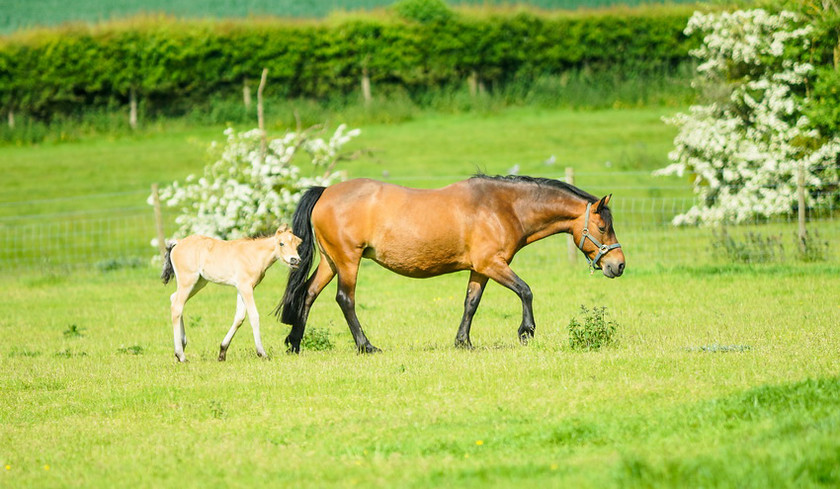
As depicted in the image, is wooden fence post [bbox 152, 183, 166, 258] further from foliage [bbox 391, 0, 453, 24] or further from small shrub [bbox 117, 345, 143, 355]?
foliage [bbox 391, 0, 453, 24]

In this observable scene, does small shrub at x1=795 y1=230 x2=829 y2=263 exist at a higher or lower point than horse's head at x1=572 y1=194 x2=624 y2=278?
lower

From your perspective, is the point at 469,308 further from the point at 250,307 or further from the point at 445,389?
the point at 445,389

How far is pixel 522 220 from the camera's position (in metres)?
12.1

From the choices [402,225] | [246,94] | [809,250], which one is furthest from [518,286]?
[246,94]

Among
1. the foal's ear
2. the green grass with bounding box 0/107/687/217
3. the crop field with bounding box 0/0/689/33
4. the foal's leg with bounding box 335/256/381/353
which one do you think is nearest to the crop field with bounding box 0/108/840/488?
the foal's leg with bounding box 335/256/381/353

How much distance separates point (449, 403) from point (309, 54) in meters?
32.5

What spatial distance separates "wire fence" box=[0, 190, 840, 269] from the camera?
776 inches

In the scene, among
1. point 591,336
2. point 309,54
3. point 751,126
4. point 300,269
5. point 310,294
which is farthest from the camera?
point 309,54

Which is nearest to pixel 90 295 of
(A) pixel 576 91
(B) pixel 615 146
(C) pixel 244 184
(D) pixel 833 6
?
(C) pixel 244 184

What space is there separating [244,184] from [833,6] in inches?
527

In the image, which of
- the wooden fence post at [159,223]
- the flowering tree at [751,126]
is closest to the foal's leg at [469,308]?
the wooden fence post at [159,223]

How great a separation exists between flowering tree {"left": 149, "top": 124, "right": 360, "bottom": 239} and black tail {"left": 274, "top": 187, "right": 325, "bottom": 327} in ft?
30.1

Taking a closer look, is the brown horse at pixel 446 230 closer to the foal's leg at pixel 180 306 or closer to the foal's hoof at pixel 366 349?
the foal's hoof at pixel 366 349

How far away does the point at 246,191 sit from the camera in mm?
21641
